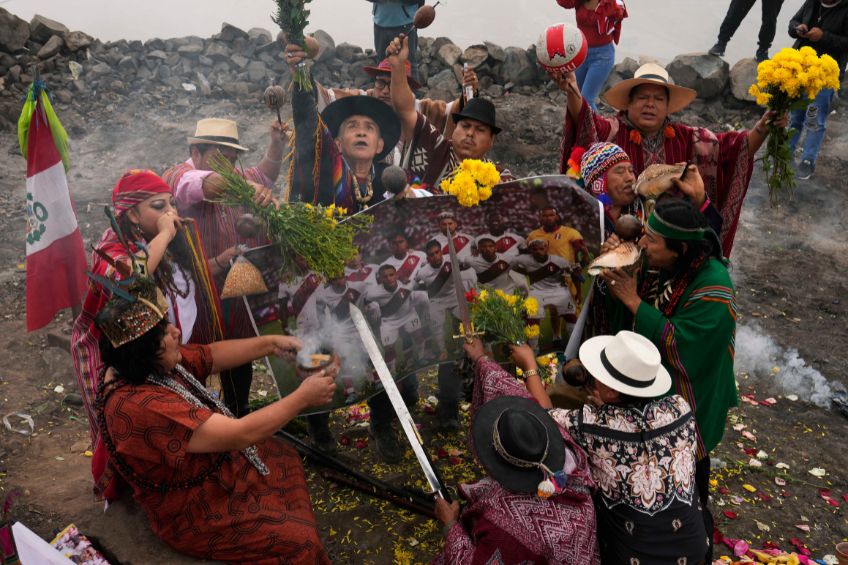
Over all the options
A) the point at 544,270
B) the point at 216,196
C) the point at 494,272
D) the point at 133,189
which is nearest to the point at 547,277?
the point at 544,270

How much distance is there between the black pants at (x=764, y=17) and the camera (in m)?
10.2

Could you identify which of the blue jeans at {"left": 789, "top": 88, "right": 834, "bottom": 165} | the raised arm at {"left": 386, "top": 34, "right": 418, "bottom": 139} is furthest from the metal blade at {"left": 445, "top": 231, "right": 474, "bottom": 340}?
the blue jeans at {"left": 789, "top": 88, "right": 834, "bottom": 165}

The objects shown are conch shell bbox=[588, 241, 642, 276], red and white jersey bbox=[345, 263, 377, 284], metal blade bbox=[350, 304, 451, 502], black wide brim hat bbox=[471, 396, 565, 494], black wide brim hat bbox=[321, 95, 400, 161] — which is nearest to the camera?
Answer: black wide brim hat bbox=[471, 396, 565, 494]

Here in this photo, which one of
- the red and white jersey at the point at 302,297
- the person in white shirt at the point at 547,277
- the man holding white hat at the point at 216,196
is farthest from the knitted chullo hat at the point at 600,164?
the man holding white hat at the point at 216,196

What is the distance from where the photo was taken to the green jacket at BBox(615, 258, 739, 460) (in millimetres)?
3588

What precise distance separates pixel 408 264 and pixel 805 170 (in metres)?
8.43

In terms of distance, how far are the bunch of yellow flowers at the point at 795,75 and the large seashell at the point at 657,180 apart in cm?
83

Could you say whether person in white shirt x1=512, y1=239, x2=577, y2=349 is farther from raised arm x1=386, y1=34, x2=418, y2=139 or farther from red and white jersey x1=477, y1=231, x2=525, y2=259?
raised arm x1=386, y1=34, x2=418, y2=139

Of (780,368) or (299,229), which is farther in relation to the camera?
(780,368)

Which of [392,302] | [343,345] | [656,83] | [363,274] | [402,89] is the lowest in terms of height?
[343,345]

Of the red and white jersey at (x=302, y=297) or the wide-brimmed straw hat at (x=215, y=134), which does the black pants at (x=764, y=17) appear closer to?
the wide-brimmed straw hat at (x=215, y=134)

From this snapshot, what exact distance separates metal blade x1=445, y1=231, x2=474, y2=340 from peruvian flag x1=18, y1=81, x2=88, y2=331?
2918mm

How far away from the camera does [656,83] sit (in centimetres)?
469

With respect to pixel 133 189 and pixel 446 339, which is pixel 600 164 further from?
pixel 133 189
